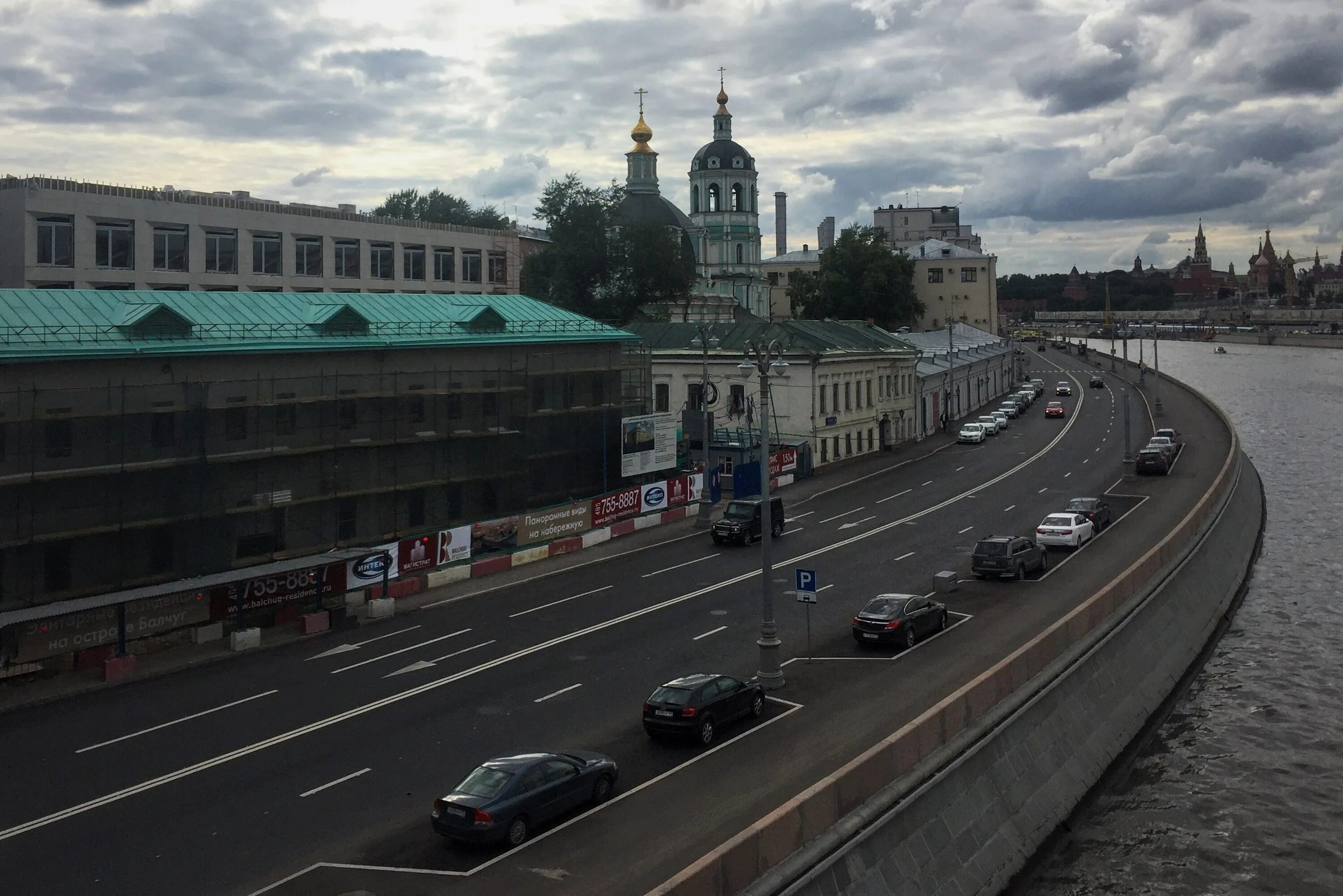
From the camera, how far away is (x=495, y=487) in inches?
1704

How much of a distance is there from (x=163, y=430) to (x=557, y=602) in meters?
12.2

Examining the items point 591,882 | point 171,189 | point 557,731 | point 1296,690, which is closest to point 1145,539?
point 1296,690

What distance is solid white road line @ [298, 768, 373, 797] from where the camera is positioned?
1975 centimetres

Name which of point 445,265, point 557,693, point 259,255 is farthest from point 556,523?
point 445,265

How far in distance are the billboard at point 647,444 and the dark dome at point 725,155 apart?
7445 cm

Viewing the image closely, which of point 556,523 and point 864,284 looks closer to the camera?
point 556,523

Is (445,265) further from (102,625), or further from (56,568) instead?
(102,625)

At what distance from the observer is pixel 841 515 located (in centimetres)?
4928

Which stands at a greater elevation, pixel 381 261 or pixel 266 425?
pixel 381 261

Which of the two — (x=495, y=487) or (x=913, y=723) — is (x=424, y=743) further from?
(x=495, y=487)

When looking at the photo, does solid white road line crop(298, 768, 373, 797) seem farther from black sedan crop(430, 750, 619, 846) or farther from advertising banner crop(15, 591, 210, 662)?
advertising banner crop(15, 591, 210, 662)

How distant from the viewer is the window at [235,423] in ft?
111

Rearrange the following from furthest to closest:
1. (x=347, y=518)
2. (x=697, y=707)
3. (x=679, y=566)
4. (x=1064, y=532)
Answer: (x=1064, y=532) → (x=679, y=566) → (x=347, y=518) → (x=697, y=707)

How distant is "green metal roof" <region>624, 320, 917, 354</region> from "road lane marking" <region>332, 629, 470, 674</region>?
3546 cm
